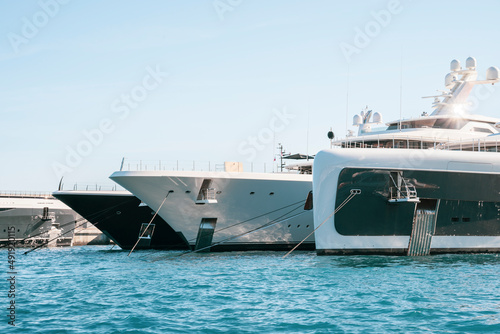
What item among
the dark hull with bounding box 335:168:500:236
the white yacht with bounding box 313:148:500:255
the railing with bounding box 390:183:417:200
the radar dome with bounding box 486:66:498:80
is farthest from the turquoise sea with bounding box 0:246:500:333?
the radar dome with bounding box 486:66:498:80

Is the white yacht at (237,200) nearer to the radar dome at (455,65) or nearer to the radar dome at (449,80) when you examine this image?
the radar dome at (449,80)

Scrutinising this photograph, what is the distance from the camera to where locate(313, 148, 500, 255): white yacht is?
816 inches

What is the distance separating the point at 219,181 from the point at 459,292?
12.9m

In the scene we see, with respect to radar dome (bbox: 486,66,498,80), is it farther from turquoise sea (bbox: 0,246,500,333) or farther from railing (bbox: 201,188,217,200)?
railing (bbox: 201,188,217,200)

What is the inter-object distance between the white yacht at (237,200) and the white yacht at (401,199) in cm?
306

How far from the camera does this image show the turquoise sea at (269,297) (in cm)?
1097

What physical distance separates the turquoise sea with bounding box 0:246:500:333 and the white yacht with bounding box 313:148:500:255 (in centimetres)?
67

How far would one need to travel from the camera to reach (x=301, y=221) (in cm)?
2722

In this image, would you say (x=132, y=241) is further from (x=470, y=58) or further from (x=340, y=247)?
(x=470, y=58)

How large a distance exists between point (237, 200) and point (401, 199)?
7933mm

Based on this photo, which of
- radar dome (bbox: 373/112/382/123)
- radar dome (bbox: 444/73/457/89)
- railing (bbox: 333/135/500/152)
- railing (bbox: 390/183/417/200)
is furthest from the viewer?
radar dome (bbox: 373/112/382/123)

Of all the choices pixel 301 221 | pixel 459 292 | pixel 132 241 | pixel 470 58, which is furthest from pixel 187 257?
pixel 470 58

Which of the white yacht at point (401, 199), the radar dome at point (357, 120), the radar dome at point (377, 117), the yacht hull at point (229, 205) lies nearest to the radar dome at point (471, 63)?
the radar dome at point (377, 117)

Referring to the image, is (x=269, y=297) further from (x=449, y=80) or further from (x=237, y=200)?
(x=449, y=80)
